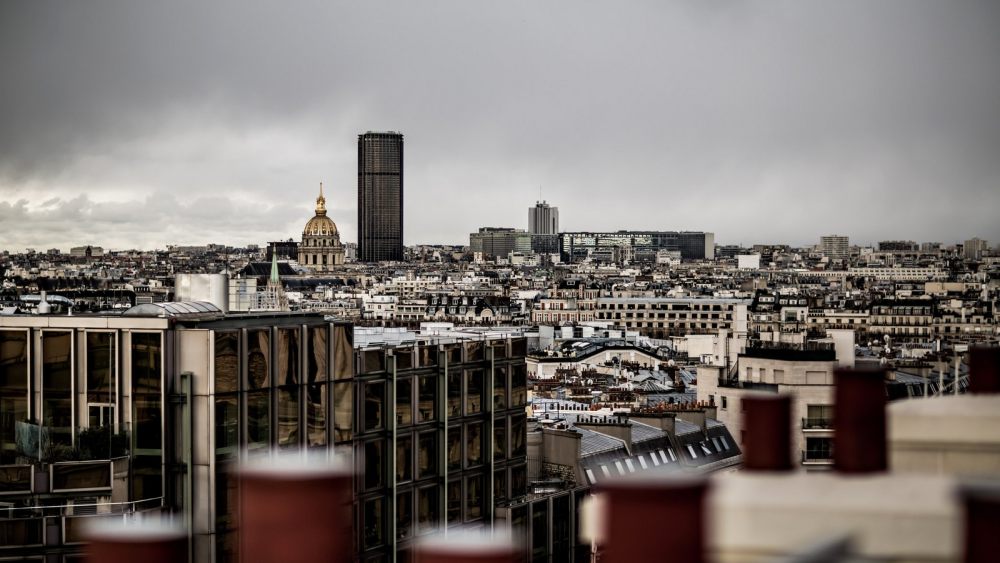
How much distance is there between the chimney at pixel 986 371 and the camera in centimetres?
668

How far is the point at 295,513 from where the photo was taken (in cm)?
344

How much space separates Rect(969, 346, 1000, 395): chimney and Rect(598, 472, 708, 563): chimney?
3756mm

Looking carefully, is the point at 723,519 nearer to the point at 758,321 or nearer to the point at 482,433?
the point at 482,433

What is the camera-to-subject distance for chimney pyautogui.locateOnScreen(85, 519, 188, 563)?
3322 mm

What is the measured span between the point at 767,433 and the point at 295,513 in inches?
76.1

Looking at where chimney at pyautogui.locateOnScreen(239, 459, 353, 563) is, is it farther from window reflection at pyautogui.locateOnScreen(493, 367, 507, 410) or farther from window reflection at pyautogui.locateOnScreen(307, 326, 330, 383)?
window reflection at pyautogui.locateOnScreen(493, 367, 507, 410)

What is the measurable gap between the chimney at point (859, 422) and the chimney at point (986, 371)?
1527mm

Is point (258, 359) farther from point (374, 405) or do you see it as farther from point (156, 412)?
point (374, 405)

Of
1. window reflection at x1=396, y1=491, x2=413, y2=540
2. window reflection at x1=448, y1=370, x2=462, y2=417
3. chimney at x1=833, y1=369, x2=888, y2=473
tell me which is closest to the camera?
chimney at x1=833, y1=369, x2=888, y2=473

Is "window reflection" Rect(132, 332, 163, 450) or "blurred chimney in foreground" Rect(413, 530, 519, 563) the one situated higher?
"blurred chimney in foreground" Rect(413, 530, 519, 563)

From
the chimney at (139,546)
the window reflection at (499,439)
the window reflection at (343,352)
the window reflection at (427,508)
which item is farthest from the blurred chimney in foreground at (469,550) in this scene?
the window reflection at (499,439)

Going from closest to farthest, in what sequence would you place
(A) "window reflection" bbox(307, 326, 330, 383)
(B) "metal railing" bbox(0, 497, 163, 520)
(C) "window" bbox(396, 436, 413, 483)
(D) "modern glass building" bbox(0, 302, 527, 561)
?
(B) "metal railing" bbox(0, 497, 163, 520)
(D) "modern glass building" bbox(0, 302, 527, 561)
(A) "window reflection" bbox(307, 326, 330, 383)
(C) "window" bbox(396, 436, 413, 483)

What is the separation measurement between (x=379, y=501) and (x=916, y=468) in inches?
642

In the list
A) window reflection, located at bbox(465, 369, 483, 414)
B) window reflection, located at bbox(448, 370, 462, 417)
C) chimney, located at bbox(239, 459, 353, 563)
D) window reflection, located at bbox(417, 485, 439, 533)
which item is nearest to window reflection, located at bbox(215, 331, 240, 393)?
window reflection, located at bbox(417, 485, 439, 533)
